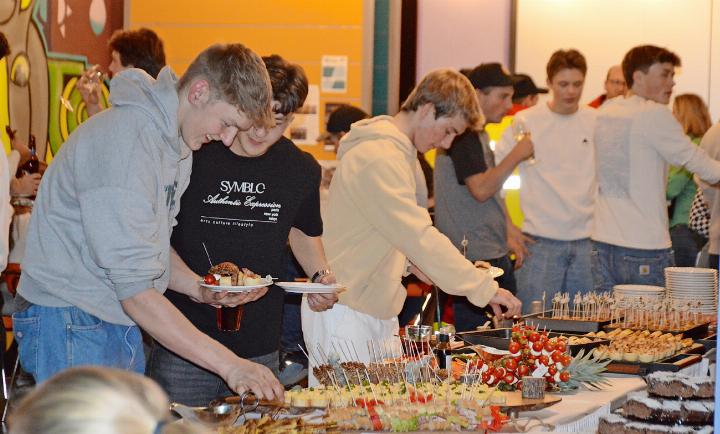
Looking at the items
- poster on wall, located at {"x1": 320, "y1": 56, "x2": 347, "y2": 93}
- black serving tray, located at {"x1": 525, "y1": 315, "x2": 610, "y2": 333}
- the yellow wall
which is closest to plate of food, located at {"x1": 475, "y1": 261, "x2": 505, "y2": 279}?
black serving tray, located at {"x1": 525, "y1": 315, "x2": 610, "y2": 333}

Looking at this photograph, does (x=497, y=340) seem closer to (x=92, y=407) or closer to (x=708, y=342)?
(x=708, y=342)

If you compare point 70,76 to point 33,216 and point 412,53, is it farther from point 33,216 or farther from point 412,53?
point 33,216

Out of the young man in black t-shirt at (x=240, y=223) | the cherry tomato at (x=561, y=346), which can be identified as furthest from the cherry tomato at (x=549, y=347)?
the young man in black t-shirt at (x=240, y=223)

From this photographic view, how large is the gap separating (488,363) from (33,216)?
1373 millimetres

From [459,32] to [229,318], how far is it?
18.5 ft

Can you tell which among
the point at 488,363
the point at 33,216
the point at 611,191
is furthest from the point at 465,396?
the point at 611,191

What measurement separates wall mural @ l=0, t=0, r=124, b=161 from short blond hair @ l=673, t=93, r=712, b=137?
3665 millimetres

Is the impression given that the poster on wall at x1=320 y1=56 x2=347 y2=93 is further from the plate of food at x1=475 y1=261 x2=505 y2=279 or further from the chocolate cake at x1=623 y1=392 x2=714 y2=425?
the chocolate cake at x1=623 y1=392 x2=714 y2=425

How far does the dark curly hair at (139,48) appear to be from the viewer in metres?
4.37

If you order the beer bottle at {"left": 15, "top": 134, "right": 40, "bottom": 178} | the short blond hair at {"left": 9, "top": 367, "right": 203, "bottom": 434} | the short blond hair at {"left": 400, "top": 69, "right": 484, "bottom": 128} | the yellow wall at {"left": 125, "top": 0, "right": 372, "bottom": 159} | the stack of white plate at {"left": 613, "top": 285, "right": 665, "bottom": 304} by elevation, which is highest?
the yellow wall at {"left": 125, "top": 0, "right": 372, "bottom": 159}

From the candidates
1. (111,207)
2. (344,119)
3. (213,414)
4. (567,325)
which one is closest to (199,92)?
(111,207)

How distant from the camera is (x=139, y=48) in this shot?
4.38 m

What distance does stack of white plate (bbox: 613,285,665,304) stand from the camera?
441 centimetres

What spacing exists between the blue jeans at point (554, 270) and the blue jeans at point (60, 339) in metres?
2.90
